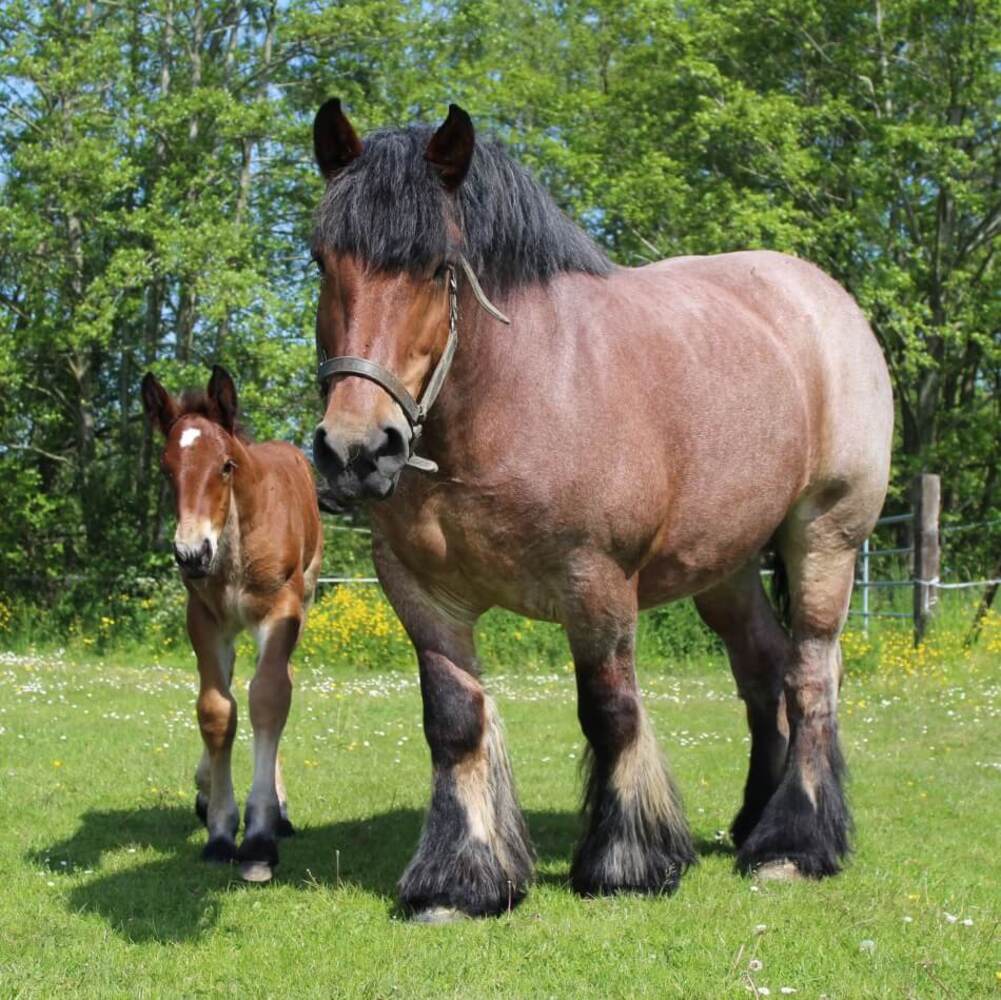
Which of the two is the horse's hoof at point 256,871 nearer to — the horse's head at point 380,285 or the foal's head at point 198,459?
the foal's head at point 198,459

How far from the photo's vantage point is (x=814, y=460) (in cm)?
591

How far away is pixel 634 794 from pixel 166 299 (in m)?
22.4

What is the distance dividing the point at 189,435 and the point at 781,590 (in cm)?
296

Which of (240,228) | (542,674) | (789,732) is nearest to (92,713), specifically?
(542,674)

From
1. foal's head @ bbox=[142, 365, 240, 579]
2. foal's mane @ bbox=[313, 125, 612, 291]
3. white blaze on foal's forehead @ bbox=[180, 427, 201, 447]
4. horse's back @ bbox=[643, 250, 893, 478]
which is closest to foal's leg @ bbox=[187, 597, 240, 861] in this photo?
foal's head @ bbox=[142, 365, 240, 579]

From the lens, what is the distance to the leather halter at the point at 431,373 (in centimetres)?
400

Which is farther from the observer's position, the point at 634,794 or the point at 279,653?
the point at 279,653

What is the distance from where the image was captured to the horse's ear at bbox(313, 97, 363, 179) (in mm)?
4316

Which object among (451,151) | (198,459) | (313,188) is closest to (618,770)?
(451,151)

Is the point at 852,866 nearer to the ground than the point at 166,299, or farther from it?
nearer to the ground

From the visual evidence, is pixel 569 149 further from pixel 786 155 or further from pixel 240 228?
pixel 240 228

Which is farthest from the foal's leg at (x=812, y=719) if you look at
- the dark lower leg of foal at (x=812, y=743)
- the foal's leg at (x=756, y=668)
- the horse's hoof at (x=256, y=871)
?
the horse's hoof at (x=256, y=871)

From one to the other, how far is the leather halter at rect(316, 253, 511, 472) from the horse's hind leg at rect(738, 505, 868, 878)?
2.13m

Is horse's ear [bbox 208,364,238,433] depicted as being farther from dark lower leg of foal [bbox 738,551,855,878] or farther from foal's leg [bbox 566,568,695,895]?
dark lower leg of foal [bbox 738,551,855,878]
